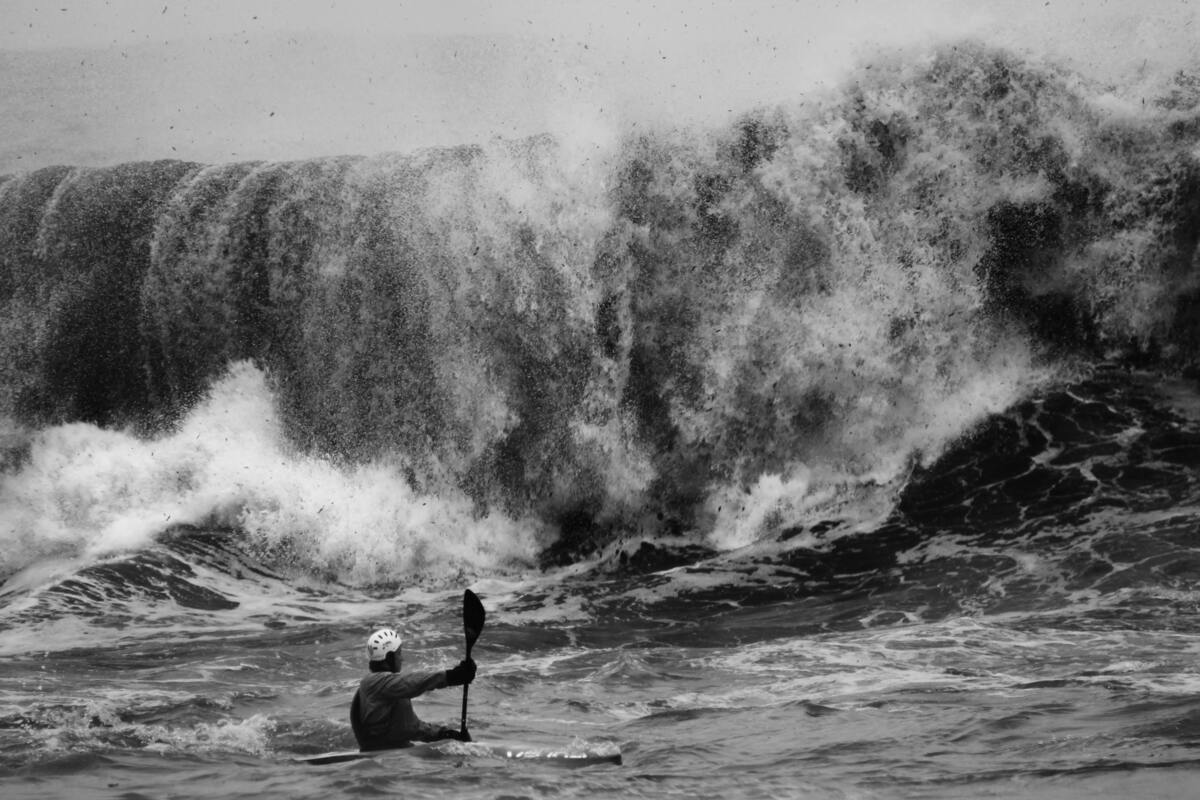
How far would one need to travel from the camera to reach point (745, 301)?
1525cm

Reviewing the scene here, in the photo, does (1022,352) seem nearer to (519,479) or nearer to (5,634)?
(519,479)

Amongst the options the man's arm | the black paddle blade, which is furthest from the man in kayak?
the black paddle blade

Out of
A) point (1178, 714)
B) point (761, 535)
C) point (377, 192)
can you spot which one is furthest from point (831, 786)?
point (377, 192)

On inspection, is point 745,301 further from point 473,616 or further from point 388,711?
point 388,711

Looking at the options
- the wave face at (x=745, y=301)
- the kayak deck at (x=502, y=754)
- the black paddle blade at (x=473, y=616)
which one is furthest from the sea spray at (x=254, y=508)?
the kayak deck at (x=502, y=754)

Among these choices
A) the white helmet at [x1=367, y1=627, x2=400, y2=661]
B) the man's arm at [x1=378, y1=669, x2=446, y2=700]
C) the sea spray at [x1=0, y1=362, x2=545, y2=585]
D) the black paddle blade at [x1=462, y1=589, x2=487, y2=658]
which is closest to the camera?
the man's arm at [x1=378, y1=669, x2=446, y2=700]

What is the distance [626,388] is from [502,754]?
793cm

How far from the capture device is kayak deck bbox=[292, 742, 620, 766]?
7441 mm

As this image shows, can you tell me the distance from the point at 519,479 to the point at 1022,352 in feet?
18.4

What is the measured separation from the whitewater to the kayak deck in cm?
294

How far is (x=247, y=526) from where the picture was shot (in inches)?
586

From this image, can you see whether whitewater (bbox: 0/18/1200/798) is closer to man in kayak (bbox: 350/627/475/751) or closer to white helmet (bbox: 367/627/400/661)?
white helmet (bbox: 367/627/400/661)

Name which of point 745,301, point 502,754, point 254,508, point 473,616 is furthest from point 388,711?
point 745,301

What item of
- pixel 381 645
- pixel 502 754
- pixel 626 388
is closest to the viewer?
pixel 502 754
